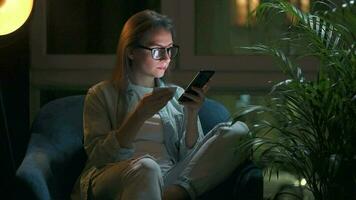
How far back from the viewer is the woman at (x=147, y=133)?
2.27 m

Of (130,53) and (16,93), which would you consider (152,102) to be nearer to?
(130,53)

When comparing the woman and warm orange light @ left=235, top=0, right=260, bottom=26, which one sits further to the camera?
warm orange light @ left=235, top=0, right=260, bottom=26

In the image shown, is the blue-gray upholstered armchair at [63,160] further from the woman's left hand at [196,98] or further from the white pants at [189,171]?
the woman's left hand at [196,98]

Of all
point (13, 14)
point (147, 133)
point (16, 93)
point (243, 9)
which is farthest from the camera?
point (243, 9)

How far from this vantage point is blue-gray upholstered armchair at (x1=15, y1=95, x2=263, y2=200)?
2.19 m

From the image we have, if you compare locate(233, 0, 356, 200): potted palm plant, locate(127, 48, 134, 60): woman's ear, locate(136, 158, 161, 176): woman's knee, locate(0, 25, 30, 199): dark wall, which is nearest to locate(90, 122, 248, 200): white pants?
locate(136, 158, 161, 176): woman's knee

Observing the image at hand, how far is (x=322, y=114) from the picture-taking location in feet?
7.05

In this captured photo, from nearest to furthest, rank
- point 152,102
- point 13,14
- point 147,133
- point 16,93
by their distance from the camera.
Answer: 1. point 13,14
2. point 152,102
3. point 147,133
4. point 16,93

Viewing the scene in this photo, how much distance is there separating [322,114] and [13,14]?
1.07 meters

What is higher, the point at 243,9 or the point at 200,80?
the point at 243,9

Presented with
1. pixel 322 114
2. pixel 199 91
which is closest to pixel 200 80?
pixel 199 91

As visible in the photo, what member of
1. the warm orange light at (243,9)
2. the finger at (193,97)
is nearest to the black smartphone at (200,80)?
the finger at (193,97)

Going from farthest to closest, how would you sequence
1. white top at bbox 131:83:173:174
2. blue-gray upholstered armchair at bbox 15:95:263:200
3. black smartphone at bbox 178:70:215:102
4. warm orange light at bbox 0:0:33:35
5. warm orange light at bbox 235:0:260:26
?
warm orange light at bbox 235:0:260:26 → white top at bbox 131:83:173:174 → black smartphone at bbox 178:70:215:102 → blue-gray upholstered armchair at bbox 15:95:263:200 → warm orange light at bbox 0:0:33:35

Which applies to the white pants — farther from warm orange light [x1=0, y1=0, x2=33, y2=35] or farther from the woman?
warm orange light [x1=0, y1=0, x2=33, y2=35]
